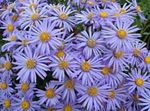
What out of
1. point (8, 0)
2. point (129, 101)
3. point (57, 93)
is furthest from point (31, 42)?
point (8, 0)

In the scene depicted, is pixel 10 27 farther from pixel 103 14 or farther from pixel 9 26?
pixel 103 14

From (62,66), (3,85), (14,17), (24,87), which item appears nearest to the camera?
(62,66)

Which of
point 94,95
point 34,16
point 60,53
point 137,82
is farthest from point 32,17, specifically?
point 137,82

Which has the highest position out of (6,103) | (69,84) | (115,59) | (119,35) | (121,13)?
(121,13)

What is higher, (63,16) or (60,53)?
(63,16)

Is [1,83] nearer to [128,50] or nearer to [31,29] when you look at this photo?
[31,29]

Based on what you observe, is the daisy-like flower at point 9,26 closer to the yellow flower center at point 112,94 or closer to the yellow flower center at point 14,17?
the yellow flower center at point 14,17
